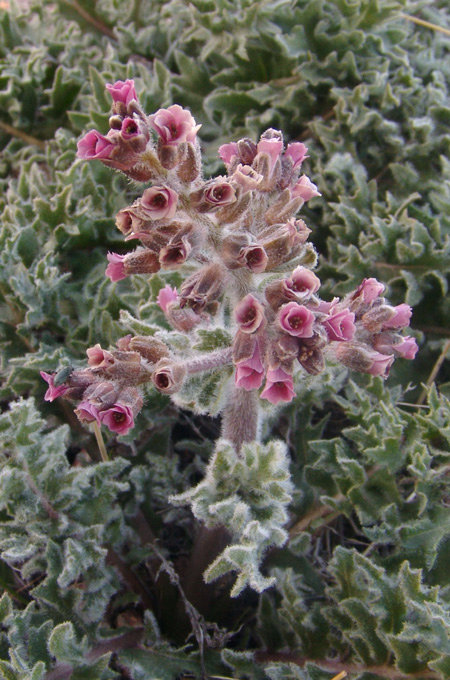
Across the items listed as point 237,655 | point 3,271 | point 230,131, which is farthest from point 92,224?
point 237,655

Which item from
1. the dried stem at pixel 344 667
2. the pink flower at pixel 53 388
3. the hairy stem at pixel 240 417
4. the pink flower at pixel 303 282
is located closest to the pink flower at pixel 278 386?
the pink flower at pixel 303 282

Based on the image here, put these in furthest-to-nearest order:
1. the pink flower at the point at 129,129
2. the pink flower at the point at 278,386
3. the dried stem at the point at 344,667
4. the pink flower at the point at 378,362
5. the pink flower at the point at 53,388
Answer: the dried stem at the point at 344,667 < the pink flower at the point at 378,362 < the pink flower at the point at 53,388 < the pink flower at the point at 278,386 < the pink flower at the point at 129,129

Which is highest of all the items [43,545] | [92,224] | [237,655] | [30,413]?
[92,224]

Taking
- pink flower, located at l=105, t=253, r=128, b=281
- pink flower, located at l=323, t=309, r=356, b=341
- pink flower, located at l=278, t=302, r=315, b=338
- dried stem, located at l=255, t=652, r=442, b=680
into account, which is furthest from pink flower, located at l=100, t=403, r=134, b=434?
dried stem, located at l=255, t=652, r=442, b=680

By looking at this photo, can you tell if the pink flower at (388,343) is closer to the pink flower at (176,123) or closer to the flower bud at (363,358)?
the flower bud at (363,358)

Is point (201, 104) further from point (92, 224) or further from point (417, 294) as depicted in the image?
point (417, 294)

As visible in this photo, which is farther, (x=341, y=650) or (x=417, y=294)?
(x=417, y=294)
